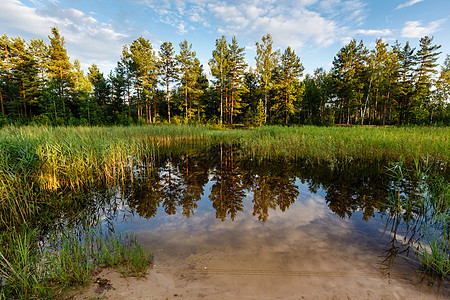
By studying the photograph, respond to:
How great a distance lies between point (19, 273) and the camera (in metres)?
1.94

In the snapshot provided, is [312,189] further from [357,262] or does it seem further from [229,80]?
[229,80]

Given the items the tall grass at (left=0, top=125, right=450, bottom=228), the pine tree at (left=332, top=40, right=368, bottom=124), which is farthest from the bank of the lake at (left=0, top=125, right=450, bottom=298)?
the pine tree at (left=332, top=40, right=368, bottom=124)

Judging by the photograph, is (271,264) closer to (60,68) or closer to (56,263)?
(56,263)

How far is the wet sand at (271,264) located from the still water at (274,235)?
0.01m

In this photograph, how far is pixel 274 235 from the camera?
137 inches

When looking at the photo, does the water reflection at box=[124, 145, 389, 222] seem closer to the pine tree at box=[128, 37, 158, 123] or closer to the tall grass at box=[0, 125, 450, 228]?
the tall grass at box=[0, 125, 450, 228]

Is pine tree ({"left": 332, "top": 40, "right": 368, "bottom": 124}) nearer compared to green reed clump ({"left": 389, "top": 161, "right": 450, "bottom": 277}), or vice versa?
green reed clump ({"left": 389, "top": 161, "right": 450, "bottom": 277})

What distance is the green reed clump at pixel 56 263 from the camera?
74.8 inches

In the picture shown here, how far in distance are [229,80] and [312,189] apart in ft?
105

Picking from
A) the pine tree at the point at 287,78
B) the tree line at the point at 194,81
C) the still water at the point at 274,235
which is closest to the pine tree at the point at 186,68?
the tree line at the point at 194,81

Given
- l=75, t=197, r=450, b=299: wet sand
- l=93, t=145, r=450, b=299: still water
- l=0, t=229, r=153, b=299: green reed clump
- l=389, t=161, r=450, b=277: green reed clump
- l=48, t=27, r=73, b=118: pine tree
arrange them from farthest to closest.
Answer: l=48, t=27, r=73, b=118: pine tree, l=389, t=161, r=450, b=277: green reed clump, l=93, t=145, r=450, b=299: still water, l=75, t=197, r=450, b=299: wet sand, l=0, t=229, r=153, b=299: green reed clump

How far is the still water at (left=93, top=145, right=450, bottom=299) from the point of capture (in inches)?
87.6

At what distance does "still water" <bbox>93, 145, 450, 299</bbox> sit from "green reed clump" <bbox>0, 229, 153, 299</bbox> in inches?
17.8

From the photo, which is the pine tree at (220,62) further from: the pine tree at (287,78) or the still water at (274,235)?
the still water at (274,235)
